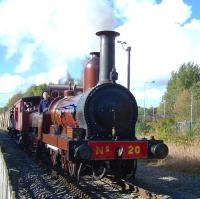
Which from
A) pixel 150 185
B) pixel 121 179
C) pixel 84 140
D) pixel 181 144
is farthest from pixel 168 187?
pixel 181 144

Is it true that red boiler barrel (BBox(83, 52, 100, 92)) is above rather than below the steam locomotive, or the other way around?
above

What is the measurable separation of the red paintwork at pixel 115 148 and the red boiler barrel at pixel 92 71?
2230 mm

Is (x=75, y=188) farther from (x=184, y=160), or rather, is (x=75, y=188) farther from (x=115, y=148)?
(x=184, y=160)

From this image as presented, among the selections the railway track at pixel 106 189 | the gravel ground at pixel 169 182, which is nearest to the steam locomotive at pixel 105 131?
the railway track at pixel 106 189

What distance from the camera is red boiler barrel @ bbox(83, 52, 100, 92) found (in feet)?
37.1

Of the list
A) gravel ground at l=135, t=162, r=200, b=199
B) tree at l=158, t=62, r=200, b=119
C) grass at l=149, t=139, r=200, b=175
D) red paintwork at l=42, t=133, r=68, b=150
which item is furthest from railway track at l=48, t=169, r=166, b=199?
tree at l=158, t=62, r=200, b=119

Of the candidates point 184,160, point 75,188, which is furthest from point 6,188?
point 184,160

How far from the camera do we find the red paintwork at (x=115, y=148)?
943 cm

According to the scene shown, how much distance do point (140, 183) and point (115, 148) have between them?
1925 millimetres

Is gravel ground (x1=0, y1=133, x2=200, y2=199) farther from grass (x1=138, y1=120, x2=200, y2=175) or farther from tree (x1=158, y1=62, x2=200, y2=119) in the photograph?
tree (x1=158, y1=62, x2=200, y2=119)

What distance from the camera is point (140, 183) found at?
437 inches

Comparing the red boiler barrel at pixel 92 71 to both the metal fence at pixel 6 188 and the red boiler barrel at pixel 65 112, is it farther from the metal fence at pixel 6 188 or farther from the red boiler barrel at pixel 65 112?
the metal fence at pixel 6 188

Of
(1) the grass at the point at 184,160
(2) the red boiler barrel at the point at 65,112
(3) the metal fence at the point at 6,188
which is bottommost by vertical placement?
(1) the grass at the point at 184,160

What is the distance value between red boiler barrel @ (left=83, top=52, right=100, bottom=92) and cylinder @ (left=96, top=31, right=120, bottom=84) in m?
0.63
